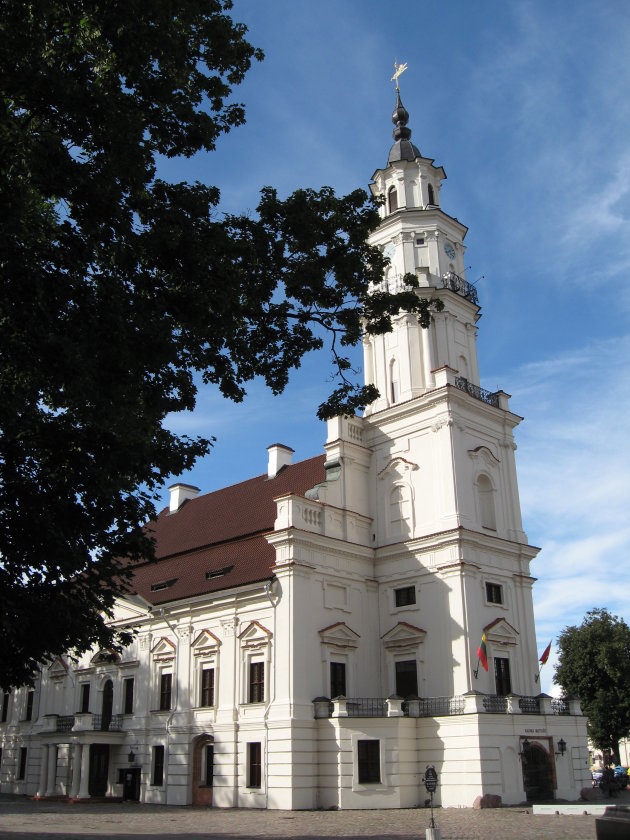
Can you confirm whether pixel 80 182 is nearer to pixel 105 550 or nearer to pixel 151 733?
pixel 105 550

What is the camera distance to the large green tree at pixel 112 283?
37.1 ft

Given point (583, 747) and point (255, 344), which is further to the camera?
point (583, 747)

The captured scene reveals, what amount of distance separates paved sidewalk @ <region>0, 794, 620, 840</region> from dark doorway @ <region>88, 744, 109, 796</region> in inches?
196

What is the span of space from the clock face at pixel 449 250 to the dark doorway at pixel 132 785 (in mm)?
25003

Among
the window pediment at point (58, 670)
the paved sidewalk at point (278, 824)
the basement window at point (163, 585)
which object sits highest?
the basement window at point (163, 585)

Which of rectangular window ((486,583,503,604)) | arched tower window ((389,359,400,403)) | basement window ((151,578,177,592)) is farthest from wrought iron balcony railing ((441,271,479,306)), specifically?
basement window ((151,578,177,592))

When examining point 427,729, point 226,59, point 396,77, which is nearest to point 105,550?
point 226,59

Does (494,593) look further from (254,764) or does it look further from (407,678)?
(254,764)

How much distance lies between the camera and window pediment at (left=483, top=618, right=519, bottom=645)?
29439 mm

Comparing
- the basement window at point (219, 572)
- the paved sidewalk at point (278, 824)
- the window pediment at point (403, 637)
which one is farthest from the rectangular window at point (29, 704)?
the window pediment at point (403, 637)

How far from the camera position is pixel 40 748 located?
117 feet

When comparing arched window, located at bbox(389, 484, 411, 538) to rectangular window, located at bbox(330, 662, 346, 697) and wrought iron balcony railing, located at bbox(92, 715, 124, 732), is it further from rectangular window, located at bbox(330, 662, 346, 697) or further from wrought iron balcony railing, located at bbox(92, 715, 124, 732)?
wrought iron balcony railing, located at bbox(92, 715, 124, 732)

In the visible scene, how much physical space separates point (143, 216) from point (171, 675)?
23.7 meters

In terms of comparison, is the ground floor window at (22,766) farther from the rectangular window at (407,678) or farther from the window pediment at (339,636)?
the rectangular window at (407,678)
